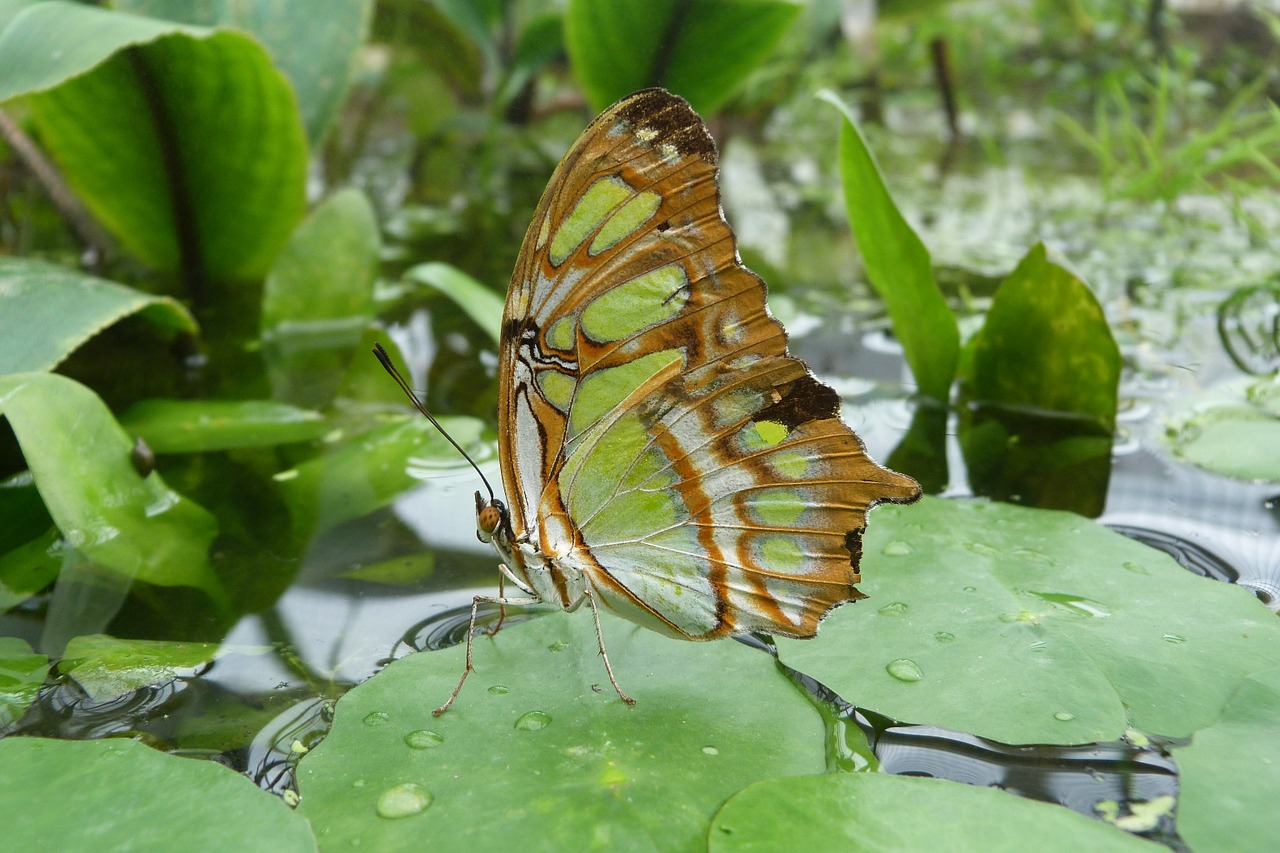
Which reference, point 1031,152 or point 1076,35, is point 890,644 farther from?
point 1076,35

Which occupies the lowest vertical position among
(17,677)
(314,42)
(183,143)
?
(17,677)

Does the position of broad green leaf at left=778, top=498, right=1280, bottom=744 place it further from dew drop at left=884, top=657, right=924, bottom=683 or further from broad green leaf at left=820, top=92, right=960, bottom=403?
broad green leaf at left=820, top=92, right=960, bottom=403

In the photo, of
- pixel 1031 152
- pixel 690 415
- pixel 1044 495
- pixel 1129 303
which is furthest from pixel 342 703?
pixel 1031 152

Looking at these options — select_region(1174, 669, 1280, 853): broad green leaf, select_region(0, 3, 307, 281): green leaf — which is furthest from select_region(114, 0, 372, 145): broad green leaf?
select_region(1174, 669, 1280, 853): broad green leaf

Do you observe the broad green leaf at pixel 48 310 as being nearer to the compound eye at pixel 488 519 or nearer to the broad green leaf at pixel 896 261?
the compound eye at pixel 488 519

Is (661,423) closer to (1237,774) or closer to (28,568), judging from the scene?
(1237,774)

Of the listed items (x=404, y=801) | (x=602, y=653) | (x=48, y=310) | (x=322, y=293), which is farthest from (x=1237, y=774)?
(x=322, y=293)
